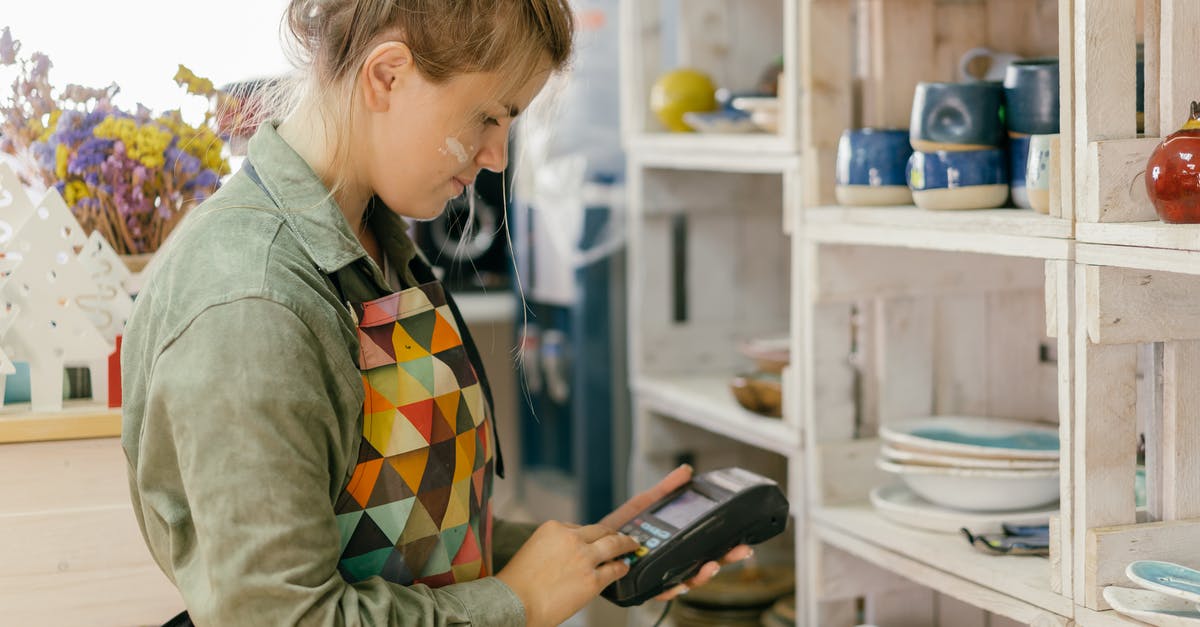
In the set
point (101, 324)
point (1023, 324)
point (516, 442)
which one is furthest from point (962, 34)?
point (516, 442)

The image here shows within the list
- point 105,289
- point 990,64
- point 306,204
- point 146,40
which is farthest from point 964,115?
point 146,40

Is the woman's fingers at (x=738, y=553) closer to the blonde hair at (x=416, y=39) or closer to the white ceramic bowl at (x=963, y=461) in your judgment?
the white ceramic bowl at (x=963, y=461)

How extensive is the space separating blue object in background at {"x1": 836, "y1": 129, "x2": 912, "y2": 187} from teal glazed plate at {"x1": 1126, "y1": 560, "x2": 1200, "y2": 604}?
0.56m

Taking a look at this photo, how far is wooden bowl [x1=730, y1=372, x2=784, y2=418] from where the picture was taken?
185 cm

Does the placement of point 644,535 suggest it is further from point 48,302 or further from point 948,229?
point 48,302

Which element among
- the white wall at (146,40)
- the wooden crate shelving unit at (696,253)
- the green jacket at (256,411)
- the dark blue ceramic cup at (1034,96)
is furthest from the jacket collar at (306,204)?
the wooden crate shelving unit at (696,253)

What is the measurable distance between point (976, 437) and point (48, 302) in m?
1.14

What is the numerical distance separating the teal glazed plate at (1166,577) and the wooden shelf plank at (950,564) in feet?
0.28

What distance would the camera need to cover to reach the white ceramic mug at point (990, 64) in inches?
64.1

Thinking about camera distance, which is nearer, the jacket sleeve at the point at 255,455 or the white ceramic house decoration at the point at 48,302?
the jacket sleeve at the point at 255,455

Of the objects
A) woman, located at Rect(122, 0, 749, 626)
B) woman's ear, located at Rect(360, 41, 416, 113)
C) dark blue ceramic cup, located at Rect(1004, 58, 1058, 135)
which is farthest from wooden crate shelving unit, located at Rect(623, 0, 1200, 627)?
woman's ear, located at Rect(360, 41, 416, 113)

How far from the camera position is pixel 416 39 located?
1.09 metres

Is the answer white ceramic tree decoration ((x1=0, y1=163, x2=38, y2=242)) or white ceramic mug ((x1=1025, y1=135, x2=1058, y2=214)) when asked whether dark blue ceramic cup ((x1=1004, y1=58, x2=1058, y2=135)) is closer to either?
white ceramic mug ((x1=1025, y1=135, x2=1058, y2=214))

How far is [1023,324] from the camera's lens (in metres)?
1.77
